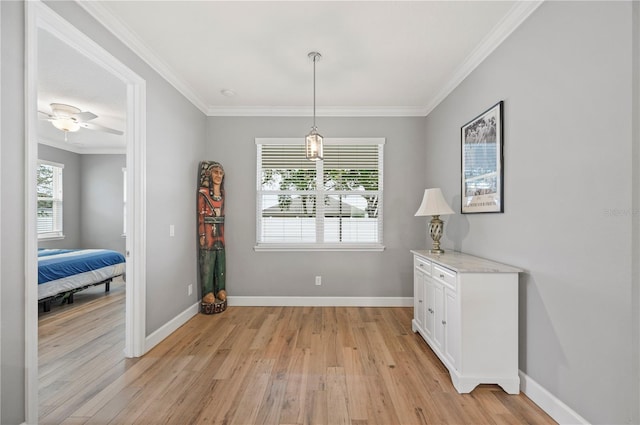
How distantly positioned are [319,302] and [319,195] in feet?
4.80

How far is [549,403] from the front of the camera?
181cm

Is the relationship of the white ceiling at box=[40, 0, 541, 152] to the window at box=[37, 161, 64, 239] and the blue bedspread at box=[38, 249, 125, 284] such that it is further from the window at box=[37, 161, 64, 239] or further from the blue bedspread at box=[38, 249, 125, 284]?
the window at box=[37, 161, 64, 239]

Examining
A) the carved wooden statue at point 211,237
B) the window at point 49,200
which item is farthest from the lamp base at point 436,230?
the window at point 49,200

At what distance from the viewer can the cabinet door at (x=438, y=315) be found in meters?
2.40

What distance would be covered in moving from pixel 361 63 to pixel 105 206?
6.41 metres

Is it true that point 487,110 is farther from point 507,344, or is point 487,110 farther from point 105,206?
point 105,206

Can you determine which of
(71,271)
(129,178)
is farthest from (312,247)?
(71,271)

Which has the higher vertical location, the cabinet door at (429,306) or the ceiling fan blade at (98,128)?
the ceiling fan blade at (98,128)

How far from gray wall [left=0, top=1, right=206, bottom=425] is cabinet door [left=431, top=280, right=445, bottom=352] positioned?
8.52 feet

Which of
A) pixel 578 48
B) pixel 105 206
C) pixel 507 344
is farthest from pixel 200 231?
pixel 105 206

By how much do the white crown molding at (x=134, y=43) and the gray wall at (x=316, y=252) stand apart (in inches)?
33.3

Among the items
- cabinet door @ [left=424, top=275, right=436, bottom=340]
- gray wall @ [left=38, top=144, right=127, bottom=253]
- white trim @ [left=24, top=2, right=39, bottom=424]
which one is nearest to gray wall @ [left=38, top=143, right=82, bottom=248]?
gray wall @ [left=38, top=144, right=127, bottom=253]

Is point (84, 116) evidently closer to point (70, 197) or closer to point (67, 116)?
point (67, 116)

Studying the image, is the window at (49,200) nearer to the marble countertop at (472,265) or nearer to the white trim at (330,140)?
the white trim at (330,140)
